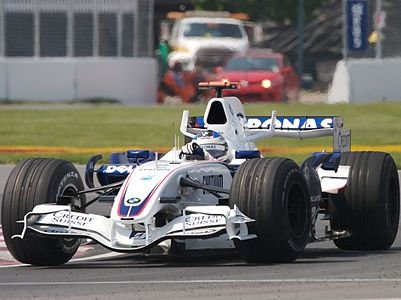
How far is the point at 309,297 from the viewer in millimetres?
9305

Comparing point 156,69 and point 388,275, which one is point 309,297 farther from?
point 156,69

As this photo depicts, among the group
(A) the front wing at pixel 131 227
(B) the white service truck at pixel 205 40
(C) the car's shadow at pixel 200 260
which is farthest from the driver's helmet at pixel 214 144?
(B) the white service truck at pixel 205 40

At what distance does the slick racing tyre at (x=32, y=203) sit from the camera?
11383 millimetres

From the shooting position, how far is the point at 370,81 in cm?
3756

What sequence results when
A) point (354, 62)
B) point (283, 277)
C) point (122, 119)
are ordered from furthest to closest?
point (354, 62) → point (122, 119) → point (283, 277)

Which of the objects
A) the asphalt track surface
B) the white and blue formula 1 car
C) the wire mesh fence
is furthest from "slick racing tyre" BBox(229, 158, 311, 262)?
the wire mesh fence

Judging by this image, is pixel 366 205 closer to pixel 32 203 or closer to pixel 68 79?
pixel 32 203

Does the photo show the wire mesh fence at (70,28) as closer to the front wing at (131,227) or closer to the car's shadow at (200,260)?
the car's shadow at (200,260)

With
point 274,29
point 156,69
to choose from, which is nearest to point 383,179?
point 156,69

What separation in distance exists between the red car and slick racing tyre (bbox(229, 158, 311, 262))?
2631 cm

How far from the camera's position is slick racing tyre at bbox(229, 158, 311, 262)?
10.9 metres

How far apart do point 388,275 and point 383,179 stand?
2.19 metres

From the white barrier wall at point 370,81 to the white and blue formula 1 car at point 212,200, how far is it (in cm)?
2453

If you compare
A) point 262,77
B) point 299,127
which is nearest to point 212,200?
point 299,127
